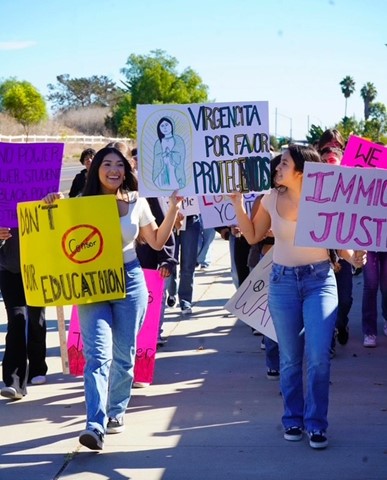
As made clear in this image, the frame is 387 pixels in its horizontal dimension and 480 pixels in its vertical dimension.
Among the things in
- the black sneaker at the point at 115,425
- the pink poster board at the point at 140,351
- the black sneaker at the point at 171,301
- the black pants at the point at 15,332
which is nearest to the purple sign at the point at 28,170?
the black pants at the point at 15,332

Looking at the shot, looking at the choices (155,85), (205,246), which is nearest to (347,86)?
(155,85)

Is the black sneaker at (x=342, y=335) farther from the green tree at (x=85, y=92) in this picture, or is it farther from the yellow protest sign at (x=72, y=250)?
the green tree at (x=85, y=92)

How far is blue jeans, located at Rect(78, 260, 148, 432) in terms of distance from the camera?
18.2 ft

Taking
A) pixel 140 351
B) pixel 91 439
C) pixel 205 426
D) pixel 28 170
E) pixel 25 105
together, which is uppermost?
pixel 25 105

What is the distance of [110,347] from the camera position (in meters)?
5.70

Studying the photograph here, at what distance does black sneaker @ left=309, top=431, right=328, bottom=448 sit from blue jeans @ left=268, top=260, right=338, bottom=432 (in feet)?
0.12

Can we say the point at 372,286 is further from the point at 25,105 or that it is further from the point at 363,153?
the point at 25,105

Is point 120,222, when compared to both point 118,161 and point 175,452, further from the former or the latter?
point 175,452

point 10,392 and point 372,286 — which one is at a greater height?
point 372,286

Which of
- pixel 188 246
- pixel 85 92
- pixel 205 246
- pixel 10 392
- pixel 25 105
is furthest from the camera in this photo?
pixel 85 92

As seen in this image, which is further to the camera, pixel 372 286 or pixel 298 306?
pixel 372 286

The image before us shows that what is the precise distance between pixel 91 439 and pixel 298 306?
143 cm

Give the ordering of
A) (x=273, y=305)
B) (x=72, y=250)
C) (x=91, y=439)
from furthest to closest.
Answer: (x=72, y=250)
(x=273, y=305)
(x=91, y=439)

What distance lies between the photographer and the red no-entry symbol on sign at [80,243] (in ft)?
19.3
